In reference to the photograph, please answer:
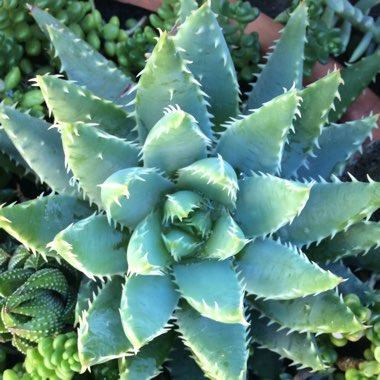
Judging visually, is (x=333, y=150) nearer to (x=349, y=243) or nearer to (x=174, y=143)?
(x=349, y=243)

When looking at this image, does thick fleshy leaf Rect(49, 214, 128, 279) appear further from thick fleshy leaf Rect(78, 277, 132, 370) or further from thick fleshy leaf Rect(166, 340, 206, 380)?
thick fleshy leaf Rect(166, 340, 206, 380)

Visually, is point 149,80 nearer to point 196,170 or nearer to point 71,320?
point 196,170

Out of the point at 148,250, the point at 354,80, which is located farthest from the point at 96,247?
the point at 354,80

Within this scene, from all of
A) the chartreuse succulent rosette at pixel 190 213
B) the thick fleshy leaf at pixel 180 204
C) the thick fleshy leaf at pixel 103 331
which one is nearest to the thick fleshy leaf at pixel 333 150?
the chartreuse succulent rosette at pixel 190 213

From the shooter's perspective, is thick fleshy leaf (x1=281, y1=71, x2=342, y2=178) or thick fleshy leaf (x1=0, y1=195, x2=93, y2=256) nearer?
thick fleshy leaf (x1=0, y1=195, x2=93, y2=256)

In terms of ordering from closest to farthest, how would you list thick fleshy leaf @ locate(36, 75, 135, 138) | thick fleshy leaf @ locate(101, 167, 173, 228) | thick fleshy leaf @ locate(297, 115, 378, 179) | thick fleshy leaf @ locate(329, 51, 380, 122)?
1. thick fleshy leaf @ locate(101, 167, 173, 228)
2. thick fleshy leaf @ locate(36, 75, 135, 138)
3. thick fleshy leaf @ locate(297, 115, 378, 179)
4. thick fleshy leaf @ locate(329, 51, 380, 122)

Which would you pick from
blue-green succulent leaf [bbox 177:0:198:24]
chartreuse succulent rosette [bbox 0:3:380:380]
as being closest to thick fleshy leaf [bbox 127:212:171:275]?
chartreuse succulent rosette [bbox 0:3:380:380]
